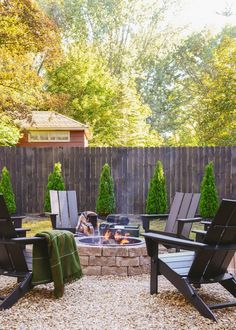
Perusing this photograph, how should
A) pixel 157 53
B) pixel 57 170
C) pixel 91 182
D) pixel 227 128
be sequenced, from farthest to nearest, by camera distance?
pixel 157 53
pixel 227 128
pixel 91 182
pixel 57 170

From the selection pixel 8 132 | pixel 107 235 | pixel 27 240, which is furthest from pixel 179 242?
pixel 8 132

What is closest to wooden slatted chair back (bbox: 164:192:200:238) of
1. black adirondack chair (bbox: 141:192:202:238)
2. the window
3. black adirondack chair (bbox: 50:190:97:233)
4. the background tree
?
black adirondack chair (bbox: 141:192:202:238)

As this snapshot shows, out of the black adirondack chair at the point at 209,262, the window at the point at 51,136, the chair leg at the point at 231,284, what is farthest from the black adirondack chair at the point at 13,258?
the window at the point at 51,136

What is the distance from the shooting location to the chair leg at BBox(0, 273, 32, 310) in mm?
3855

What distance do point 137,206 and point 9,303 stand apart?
26.9 ft

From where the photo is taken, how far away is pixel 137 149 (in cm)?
1184

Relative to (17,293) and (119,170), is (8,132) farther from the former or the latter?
(17,293)

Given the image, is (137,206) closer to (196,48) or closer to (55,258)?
(55,258)

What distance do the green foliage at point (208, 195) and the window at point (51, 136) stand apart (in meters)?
8.54

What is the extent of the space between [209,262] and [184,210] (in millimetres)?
2452

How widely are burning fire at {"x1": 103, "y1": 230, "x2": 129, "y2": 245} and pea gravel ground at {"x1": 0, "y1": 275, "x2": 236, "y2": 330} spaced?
2.87 ft

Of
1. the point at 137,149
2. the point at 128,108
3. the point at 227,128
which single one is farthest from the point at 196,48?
the point at 137,149

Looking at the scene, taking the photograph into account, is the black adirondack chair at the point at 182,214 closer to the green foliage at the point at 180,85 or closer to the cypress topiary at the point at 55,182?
the cypress topiary at the point at 55,182

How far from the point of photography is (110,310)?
386 centimetres
